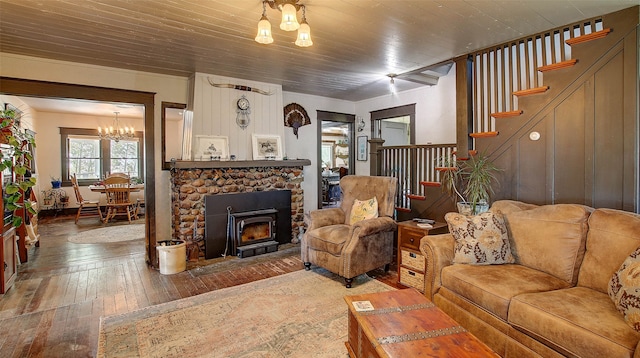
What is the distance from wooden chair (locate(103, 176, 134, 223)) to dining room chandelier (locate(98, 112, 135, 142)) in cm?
160

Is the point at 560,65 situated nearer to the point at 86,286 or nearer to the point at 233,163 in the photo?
the point at 233,163

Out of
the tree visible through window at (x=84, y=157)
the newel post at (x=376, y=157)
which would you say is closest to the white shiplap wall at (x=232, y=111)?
the newel post at (x=376, y=157)

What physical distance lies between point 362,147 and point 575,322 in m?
4.92

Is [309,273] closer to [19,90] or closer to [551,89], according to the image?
[551,89]

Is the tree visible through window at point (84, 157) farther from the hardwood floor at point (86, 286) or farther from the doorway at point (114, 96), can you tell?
the doorway at point (114, 96)

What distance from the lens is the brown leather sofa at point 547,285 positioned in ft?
5.34

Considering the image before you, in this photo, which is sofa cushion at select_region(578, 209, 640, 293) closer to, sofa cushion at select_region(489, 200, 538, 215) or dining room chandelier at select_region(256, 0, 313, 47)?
sofa cushion at select_region(489, 200, 538, 215)

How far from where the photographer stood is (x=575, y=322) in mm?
1641

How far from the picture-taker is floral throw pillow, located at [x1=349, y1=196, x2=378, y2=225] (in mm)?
3879

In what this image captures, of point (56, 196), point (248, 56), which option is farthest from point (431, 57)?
point (56, 196)

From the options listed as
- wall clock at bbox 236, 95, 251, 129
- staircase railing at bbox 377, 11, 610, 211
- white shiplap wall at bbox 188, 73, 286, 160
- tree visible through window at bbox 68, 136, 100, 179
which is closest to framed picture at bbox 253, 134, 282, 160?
white shiplap wall at bbox 188, 73, 286, 160

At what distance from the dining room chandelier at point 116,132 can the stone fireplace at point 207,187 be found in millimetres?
4845

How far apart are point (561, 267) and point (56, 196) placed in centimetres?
999

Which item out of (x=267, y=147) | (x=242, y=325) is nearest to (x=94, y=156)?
(x=267, y=147)
